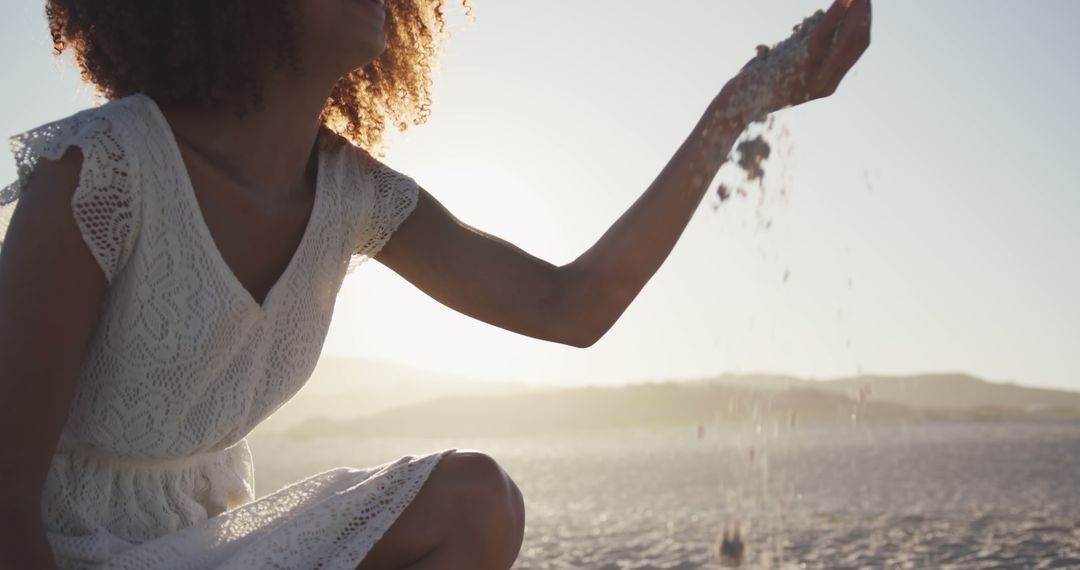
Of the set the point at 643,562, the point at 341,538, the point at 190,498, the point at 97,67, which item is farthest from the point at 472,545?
the point at 643,562

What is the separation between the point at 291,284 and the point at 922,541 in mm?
5845

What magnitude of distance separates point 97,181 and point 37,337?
0.26 meters

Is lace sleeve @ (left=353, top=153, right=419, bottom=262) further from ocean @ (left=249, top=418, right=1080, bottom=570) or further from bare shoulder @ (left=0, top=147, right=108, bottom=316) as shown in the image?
ocean @ (left=249, top=418, right=1080, bottom=570)

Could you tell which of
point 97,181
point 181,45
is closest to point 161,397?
point 97,181

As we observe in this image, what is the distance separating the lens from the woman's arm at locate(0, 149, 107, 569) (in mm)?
1520

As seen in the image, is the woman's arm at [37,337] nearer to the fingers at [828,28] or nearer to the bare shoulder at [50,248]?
the bare shoulder at [50,248]

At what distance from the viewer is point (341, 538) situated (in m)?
1.70

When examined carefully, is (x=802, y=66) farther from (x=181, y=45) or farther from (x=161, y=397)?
(x=161, y=397)

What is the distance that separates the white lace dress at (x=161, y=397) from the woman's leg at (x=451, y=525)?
0.11 ft

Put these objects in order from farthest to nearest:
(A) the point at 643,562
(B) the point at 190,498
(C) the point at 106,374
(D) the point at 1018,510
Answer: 1. (D) the point at 1018,510
2. (A) the point at 643,562
3. (B) the point at 190,498
4. (C) the point at 106,374

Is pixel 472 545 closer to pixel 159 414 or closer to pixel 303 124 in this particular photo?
pixel 159 414

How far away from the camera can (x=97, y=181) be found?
1624mm

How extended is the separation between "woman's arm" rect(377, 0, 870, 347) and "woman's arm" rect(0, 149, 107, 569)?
777 millimetres

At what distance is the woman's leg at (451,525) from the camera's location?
5.63 ft
